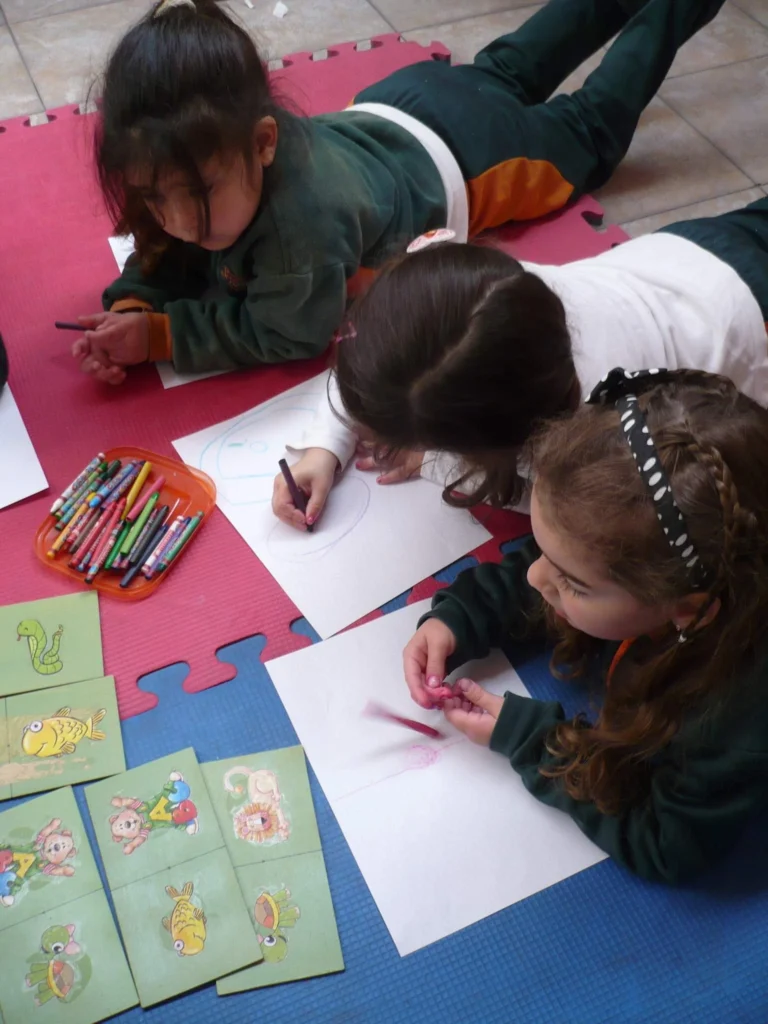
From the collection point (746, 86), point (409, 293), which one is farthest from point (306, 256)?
point (746, 86)

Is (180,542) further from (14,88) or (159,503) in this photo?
(14,88)

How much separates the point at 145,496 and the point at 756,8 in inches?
58.6

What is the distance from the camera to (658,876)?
0.72 m

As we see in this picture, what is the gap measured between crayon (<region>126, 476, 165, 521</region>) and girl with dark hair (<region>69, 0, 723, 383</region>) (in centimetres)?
17

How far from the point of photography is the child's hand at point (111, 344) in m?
1.01

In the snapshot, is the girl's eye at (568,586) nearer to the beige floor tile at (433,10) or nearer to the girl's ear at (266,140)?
the girl's ear at (266,140)

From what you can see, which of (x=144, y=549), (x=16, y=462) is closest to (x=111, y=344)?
(x=16, y=462)

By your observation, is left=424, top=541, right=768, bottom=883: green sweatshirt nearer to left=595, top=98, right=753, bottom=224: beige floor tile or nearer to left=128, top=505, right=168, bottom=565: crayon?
left=128, top=505, right=168, bottom=565: crayon

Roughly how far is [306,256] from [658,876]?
67cm

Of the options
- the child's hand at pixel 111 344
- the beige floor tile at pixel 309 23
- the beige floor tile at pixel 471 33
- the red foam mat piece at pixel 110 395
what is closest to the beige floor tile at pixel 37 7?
the beige floor tile at pixel 309 23

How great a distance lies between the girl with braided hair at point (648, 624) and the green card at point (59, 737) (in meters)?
0.26

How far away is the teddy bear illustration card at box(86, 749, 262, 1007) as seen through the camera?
2.21 feet

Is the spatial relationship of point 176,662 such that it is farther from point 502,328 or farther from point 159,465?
point 502,328

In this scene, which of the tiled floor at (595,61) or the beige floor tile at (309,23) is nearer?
the tiled floor at (595,61)
